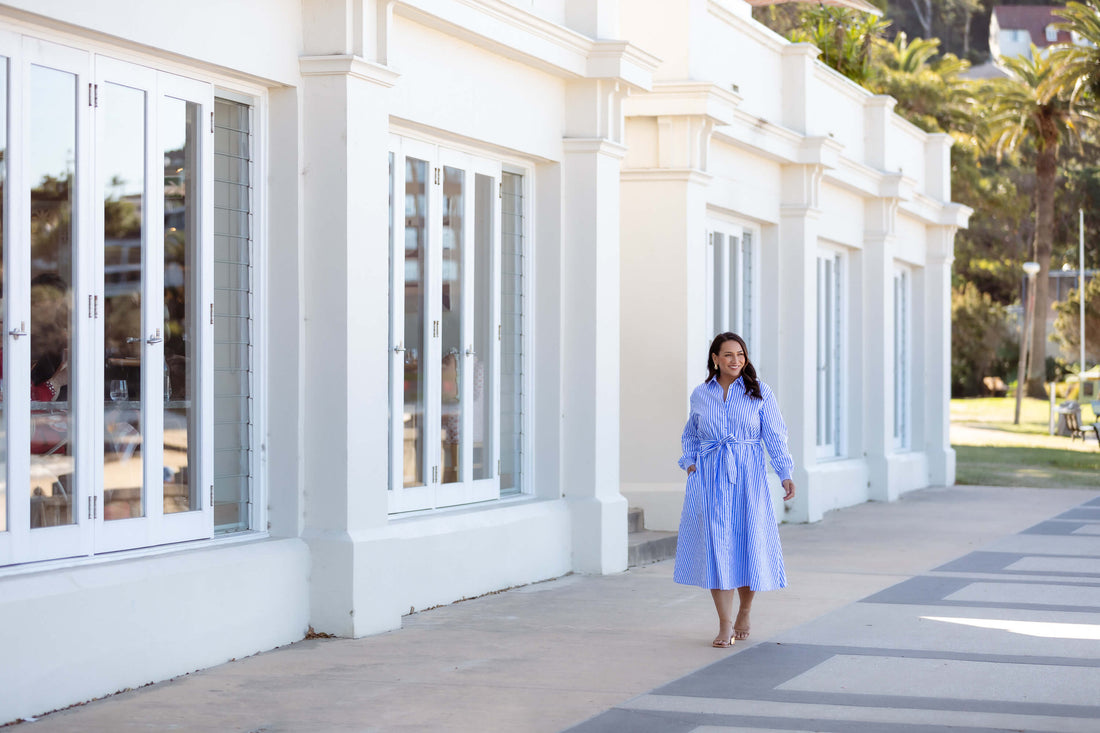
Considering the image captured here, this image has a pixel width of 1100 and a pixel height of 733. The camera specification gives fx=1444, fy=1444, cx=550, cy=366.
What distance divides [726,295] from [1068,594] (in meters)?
5.46

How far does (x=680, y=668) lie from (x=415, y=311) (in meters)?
3.28

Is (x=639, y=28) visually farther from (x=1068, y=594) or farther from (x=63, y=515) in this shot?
(x=63, y=515)

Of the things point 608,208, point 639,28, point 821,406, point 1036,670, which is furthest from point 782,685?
point 821,406

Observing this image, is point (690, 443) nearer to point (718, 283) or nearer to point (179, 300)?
point (179, 300)

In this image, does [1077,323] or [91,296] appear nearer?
[91,296]

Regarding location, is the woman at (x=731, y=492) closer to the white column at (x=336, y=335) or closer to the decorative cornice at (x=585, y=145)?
the white column at (x=336, y=335)

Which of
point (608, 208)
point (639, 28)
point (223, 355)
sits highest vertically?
point (639, 28)

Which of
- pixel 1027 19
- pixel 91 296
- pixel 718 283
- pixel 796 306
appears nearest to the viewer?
pixel 91 296

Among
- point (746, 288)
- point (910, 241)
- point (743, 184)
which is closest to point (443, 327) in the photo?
point (743, 184)

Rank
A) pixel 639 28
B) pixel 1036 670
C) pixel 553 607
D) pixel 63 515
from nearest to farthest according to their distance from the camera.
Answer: pixel 63 515, pixel 1036 670, pixel 553 607, pixel 639 28

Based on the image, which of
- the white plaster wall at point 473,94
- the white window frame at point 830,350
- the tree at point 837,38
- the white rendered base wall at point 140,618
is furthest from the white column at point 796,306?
the white rendered base wall at point 140,618

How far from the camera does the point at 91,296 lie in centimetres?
673

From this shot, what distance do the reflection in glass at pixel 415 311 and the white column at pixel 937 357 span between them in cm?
1358

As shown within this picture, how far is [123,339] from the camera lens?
7.01 metres
